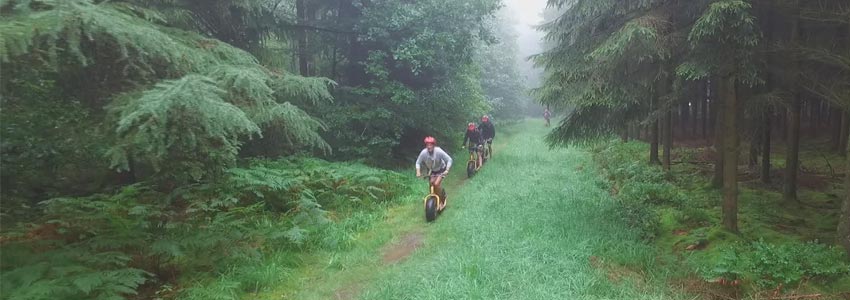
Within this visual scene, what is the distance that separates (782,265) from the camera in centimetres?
567

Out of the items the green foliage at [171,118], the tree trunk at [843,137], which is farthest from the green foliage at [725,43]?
the tree trunk at [843,137]

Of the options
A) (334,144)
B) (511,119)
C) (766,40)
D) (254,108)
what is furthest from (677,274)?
(511,119)

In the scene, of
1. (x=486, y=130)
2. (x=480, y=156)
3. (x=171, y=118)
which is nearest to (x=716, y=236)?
(x=171, y=118)

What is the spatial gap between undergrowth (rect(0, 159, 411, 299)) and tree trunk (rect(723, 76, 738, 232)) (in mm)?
6296

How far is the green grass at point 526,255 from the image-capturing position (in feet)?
18.7

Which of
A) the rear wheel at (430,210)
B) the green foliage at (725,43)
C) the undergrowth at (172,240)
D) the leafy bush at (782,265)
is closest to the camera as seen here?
the undergrowth at (172,240)

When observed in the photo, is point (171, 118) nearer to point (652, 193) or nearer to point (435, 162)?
point (435, 162)

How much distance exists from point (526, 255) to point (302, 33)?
11503 millimetres

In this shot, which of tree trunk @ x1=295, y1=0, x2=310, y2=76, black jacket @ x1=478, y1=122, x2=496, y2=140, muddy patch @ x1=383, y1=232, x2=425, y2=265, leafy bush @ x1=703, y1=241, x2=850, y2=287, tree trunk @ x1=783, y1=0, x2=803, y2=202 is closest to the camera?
leafy bush @ x1=703, y1=241, x2=850, y2=287

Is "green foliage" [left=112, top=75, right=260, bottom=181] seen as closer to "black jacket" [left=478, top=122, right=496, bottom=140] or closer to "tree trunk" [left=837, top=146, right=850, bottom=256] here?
"tree trunk" [left=837, top=146, right=850, bottom=256]

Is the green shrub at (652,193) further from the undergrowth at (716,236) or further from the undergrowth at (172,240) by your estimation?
the undergrowth at (172,240)

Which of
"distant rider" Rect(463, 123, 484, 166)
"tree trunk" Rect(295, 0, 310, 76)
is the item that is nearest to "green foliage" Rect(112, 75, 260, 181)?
"tree trunk" Rect(295, 0, 310, 76)

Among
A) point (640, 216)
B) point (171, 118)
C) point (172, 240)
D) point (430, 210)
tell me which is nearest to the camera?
point (171, 118)

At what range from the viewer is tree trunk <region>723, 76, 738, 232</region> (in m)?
7.59
